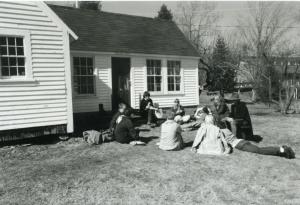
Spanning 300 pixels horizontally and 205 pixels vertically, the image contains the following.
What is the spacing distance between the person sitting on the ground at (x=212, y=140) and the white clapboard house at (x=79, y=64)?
4.59 meters

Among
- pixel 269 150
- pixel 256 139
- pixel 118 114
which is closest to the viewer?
pixel 269 150

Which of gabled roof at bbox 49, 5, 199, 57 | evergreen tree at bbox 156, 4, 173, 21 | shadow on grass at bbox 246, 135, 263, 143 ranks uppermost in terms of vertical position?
evergreen tree at bbox 156, 4, 173, 21

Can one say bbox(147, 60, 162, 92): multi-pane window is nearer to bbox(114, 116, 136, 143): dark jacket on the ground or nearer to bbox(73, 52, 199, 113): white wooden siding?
bbox(73, 52, 199, 113): white wooden siding

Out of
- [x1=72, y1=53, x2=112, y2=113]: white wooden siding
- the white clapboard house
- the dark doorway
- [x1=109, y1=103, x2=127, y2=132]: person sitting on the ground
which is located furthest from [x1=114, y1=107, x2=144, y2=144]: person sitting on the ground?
the dark doorway

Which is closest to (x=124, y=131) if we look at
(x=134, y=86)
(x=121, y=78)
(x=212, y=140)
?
(x=212, y=140)

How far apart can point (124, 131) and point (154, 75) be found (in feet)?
28.5

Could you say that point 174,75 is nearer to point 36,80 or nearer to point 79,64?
point 79,64

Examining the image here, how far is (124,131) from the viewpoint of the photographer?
1012cm

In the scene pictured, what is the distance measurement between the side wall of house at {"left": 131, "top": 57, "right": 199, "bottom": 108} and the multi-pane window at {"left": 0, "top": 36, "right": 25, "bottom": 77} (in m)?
8.04

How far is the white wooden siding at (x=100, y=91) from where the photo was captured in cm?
1562

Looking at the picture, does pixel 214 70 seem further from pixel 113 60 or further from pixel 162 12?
pixel 113 60

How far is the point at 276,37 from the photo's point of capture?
125 ft

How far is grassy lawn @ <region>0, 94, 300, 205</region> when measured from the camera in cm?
590

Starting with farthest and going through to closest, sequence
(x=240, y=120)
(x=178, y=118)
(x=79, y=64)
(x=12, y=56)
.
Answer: (x=79, y=64) < (x=178, y=118) < (x=240, y=120) < (x=12, y=56)
